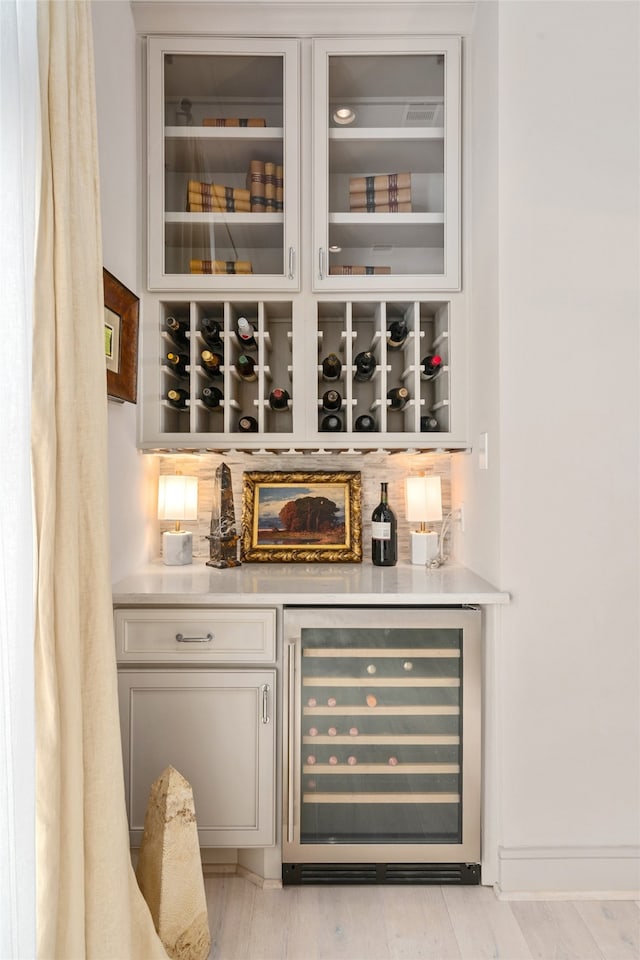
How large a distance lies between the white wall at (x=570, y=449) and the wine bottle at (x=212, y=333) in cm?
100

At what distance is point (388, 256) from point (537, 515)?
107 cm

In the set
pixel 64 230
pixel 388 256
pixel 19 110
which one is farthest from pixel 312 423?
pixel 19 110

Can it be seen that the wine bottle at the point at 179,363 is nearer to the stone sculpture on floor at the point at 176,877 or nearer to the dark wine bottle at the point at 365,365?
the dark wine bottle at the point at 365,365

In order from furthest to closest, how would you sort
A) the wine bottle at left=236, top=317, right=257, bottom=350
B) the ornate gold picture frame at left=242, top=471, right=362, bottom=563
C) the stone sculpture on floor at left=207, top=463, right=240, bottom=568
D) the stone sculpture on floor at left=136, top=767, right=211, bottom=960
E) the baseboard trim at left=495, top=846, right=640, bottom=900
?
the ornate gold picture frame at left=242, top=471, right=362, bottom=563, the stone sculpture on floor at left=207, top=463, right=240, bottom=568, the wine bottle at left=236, top=317, right=257, bottom=350, the baseboard trim at left=495, top=846, right=640, bottom=900, the stone sculpture on floor at left=136, top=767, right=211, bottom=960

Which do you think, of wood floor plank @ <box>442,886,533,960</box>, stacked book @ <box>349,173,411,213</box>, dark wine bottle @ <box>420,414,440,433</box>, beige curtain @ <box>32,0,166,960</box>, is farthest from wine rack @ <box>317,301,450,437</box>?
wood floor plank @ <box>442,886,533,960</box>

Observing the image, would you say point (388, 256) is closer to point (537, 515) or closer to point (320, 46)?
point (320, 46)

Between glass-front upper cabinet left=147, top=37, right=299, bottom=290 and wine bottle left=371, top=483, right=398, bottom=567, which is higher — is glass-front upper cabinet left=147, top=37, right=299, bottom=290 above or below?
above

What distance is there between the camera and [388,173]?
2.20 m

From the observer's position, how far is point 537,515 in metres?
1.82

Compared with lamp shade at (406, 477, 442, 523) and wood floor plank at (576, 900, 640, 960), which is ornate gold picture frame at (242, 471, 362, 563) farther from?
wood floor plank at (576, 900, 640, 960)

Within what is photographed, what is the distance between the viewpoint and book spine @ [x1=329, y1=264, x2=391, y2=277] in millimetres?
2182

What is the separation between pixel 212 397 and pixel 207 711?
1.09 meters

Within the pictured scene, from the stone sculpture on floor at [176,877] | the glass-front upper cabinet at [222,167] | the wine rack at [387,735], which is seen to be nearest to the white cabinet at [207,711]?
the wine rack at [387,735]

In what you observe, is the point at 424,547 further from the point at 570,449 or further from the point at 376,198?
the point at 376,198
